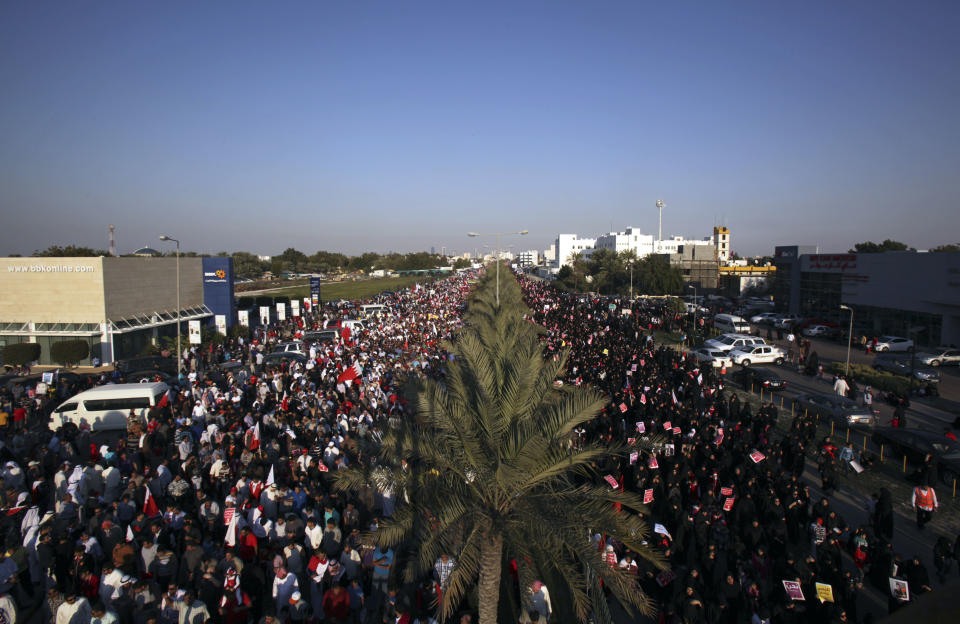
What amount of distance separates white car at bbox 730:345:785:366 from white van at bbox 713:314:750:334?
7.37 metres

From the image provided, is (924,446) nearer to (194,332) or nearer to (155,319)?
(194,332)

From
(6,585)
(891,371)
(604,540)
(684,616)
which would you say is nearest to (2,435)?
(6,585)

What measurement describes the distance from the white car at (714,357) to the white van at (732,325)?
321 inches

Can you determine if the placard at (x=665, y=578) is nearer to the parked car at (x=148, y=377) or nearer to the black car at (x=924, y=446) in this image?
the black car at (x=924, y=446)

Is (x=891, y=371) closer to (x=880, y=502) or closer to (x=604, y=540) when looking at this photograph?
(x=880, y=502)

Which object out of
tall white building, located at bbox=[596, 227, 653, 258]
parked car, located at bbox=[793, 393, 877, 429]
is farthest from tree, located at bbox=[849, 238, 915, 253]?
parked car, located at bbox=[793, 393, 877, 429]

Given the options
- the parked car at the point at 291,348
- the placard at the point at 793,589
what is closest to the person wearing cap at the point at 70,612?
the placard at the point at 793,589

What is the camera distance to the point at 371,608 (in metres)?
7.52

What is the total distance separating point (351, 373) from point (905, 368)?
924 inches

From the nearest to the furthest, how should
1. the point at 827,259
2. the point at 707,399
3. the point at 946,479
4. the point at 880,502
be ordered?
the point at 880,502
the point at 946,479
the point at 707,399
the point at 827,259

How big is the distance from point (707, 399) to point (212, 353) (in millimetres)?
22369

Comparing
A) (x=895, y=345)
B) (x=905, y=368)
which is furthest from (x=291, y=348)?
(x=895, y=345)

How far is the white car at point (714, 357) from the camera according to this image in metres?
25.3

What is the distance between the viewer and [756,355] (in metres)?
26.1
